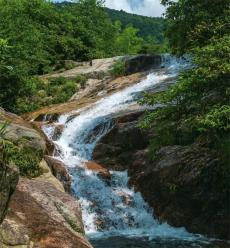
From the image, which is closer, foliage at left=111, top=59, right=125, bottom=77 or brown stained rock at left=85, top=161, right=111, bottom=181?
brown stained rock at left=85, top=161, right=111, bottom=181

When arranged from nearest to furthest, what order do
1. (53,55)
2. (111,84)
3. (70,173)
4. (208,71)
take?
1. (208,71)
2. (70,173)
3. (111,84)
4. (53,55)

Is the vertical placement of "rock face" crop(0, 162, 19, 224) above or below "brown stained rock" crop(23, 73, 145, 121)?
above

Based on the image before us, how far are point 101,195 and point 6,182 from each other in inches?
525

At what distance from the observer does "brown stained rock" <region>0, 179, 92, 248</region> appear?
9305 millimetres

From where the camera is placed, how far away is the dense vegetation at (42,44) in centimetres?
3662

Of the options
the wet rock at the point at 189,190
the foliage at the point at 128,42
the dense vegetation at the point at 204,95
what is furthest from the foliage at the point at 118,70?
the foliage at the point at 128,42

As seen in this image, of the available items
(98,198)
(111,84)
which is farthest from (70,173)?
(111,84)

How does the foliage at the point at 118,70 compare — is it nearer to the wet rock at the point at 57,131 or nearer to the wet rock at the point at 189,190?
the wet rock at the point at 57,131

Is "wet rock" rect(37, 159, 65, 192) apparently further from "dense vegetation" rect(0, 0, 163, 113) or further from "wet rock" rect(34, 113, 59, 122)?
"wet rock" rect(34, 113, 59, 122)

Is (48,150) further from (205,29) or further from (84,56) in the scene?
(84,56)

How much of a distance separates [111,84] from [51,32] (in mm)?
16788

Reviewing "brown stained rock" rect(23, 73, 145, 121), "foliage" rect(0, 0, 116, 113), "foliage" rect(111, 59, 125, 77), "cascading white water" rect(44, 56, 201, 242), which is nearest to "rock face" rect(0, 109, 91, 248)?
"cascading white water" rect(44, 56, 201, 242)

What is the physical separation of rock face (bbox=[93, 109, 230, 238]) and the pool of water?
4.26ft

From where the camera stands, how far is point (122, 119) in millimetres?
26359
